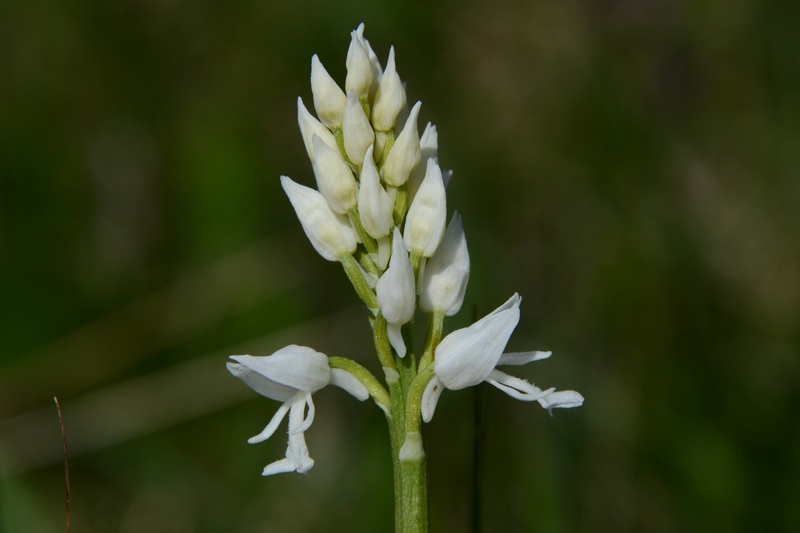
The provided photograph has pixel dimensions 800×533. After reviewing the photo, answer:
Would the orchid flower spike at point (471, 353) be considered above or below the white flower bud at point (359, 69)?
below

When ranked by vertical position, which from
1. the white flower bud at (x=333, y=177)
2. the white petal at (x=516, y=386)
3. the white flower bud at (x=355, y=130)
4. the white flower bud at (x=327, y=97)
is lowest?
the white petal at (x=516, y=386)

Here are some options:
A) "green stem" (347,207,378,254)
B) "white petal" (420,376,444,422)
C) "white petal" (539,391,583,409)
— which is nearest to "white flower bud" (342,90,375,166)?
"green stem" (347,207,378,254)

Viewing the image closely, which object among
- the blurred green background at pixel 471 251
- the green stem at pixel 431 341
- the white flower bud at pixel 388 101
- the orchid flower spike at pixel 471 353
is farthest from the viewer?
the blurred green background at pixel 471 251

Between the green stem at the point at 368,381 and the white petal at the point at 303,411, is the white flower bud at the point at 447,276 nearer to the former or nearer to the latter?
the green stem at the point at 368,381

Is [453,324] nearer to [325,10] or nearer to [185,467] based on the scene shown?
[185,467]

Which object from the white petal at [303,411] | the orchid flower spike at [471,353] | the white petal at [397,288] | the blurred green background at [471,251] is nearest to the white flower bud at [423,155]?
the white petal at [397,288]

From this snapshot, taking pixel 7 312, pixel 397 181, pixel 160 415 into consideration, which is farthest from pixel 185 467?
pixel 397 181
